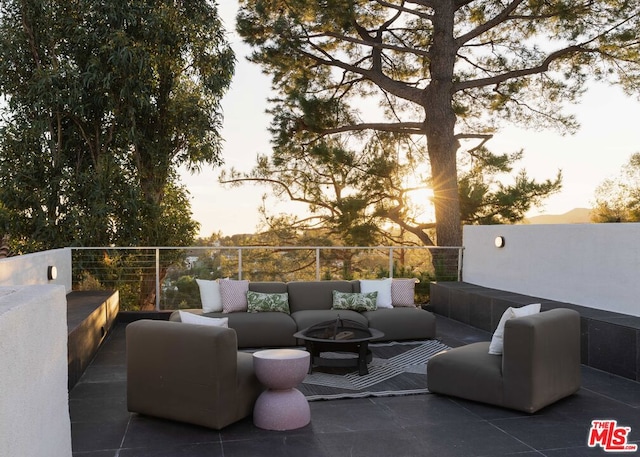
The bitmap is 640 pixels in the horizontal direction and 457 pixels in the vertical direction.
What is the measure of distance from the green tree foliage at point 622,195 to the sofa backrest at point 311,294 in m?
10.6

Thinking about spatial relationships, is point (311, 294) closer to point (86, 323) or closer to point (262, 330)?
point (262, 330)

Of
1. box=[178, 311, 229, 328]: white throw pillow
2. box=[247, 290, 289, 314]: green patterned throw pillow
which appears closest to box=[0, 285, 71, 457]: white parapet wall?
box=[178, 311, 229, 328]: white throw pillow

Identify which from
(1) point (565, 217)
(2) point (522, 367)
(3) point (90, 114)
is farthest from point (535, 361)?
(1) point (565, 217)

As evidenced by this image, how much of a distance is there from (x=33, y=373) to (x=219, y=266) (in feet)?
24.4

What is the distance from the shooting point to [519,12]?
37.8ft

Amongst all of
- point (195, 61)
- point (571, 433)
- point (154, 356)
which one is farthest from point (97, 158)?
point (571, 433)

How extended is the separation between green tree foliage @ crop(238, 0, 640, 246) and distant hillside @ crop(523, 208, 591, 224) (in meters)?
0.92

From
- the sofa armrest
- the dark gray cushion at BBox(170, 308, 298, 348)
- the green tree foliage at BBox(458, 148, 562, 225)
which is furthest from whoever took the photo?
the green tree foliage at BBox(458, 148, 562, 225)

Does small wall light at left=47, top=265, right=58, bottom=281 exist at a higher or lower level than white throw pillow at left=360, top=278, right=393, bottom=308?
higher

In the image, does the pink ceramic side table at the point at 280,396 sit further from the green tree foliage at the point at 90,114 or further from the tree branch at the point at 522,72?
the tree branch at the point at 522,72

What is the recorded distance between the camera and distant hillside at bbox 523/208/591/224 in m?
12.3

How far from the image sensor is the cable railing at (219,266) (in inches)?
366

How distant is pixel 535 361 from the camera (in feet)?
13.4

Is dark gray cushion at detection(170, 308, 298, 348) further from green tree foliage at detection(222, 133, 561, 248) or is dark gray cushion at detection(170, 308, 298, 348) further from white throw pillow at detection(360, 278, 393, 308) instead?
green tree foliage at detection(222, 133, 561, 248)
